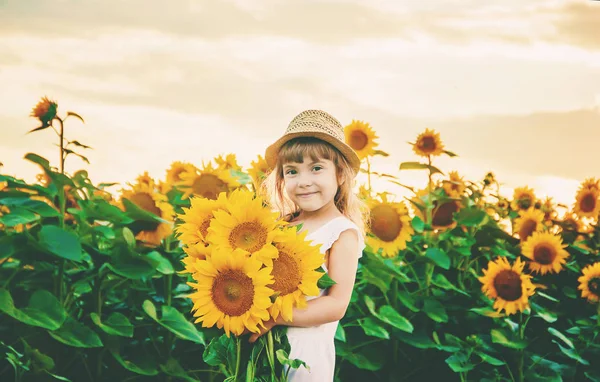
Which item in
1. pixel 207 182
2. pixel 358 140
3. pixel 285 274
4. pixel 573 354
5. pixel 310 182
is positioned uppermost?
pixel 358 140

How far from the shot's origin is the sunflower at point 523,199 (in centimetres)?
393

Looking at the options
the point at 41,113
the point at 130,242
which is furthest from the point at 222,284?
the point at 41,113

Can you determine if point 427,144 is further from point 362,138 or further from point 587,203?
point 587,203

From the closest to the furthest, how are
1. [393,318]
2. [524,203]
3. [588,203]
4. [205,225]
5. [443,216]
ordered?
[205,225], [393,318], [443,216], [524,203], [588,203]

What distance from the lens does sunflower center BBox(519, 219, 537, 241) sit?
3.63m

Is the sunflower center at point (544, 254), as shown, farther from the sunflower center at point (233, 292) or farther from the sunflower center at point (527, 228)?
the sunflower center at point (233, 292)

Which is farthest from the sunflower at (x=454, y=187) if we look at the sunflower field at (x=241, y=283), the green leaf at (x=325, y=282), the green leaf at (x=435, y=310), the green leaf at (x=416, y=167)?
the green leaf at (x=325, y=282)

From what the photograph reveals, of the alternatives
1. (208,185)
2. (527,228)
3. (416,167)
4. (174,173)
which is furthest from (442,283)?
(174,173)

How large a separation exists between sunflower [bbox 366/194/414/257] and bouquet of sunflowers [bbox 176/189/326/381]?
1.25 m

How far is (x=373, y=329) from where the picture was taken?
2541 millimetres

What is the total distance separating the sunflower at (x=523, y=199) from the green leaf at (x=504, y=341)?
3.60 ft

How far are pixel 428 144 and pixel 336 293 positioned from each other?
181 cm

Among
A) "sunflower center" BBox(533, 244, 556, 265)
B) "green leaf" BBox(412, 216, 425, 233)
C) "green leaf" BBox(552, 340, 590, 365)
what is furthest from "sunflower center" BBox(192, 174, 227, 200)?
"sunflower center" BBox(533, 244, 556, 265)

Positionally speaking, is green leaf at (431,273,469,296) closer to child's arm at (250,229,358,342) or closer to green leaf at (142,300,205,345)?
green leaf at (142,300,205,345)
